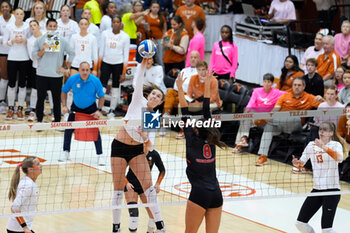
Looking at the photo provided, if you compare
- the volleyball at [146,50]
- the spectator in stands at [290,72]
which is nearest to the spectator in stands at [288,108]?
the spectator in stands at [290,72]

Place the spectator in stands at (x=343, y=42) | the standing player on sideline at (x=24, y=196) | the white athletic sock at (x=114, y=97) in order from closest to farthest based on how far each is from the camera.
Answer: the standing player on sideline at (x=24, y=196) → the spectator in stands at (x=343, y=42) → the white athletic sock at (x=114, y=97)

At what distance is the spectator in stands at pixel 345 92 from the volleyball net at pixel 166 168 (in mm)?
824

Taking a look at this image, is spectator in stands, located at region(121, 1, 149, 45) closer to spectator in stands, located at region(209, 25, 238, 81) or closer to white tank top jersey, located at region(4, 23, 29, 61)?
spectator in stands, located at region(209, 25, 238, 81)

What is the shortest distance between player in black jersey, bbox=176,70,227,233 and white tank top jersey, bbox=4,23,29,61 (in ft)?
27.0

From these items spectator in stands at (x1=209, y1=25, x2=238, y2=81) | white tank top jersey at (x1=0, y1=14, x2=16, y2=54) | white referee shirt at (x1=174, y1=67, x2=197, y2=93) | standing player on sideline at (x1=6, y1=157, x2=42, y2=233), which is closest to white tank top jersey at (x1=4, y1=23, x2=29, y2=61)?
white tank top jersey at (x1=0, y1=14, x2=16, y2=54)

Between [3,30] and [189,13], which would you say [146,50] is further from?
[189,13]

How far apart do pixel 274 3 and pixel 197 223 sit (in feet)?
33.7

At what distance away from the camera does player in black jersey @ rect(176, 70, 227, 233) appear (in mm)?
7129

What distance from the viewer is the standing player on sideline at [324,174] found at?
8.22m

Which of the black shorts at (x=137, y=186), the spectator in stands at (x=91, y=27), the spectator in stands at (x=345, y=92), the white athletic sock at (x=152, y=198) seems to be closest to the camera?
the white athletic sock at (x=152, y=198)

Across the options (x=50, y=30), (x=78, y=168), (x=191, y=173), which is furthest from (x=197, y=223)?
(x=50, y=30)

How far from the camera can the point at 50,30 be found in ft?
44.7

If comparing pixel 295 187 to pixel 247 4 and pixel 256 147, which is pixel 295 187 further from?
pixel 247 4

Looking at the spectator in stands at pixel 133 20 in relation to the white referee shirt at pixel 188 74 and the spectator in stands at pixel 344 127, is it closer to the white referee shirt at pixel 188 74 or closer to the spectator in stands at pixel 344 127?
the white referee shirt at pixel 188 74
